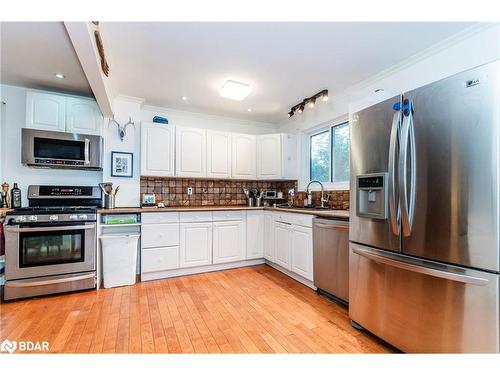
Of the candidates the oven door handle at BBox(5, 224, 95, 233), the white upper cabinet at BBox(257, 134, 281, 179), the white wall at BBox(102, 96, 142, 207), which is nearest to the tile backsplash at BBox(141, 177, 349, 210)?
the white wall at BBox(102, 96, 142, 207)

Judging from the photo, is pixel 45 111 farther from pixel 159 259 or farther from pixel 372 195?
pixel 372 195

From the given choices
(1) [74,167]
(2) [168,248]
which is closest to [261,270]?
(2) [168,248]

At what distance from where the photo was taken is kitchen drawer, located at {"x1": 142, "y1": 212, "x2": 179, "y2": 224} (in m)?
2.95

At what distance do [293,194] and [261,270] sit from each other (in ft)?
4.55

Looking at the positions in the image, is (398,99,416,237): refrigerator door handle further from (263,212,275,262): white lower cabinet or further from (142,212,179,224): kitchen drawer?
(142,212,179,224): kitchen drawer

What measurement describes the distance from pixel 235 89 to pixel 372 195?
199 centimetres

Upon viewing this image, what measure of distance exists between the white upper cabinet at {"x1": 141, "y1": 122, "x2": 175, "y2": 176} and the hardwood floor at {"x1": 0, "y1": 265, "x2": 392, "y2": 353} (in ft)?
4.99

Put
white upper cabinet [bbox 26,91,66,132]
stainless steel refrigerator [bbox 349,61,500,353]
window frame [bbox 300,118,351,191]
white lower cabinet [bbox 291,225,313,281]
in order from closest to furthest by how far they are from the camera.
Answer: stainless steel refrigerator [bbox 349,61,500,353] → white lower cabinet [bbox 291,225,313,281] → white upper cabinet [bbox 26,91,66,132] → window frame [bbox 300,118,351,191]

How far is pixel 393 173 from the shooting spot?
5.07 ft

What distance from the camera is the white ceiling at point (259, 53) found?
1.88 metres

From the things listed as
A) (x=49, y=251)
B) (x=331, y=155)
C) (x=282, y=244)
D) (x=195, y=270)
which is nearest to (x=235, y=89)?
(x=331, y=155)

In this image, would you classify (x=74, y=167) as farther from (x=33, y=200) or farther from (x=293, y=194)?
(x=293, y=194)

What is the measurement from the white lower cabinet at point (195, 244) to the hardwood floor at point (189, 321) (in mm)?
388
